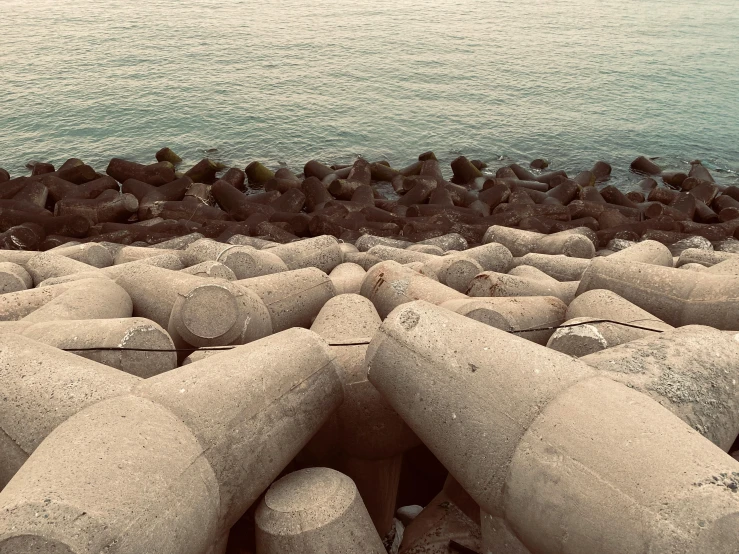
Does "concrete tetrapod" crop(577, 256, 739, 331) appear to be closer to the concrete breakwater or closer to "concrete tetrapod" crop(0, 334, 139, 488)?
the concrete breakwater

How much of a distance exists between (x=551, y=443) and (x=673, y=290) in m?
2.96

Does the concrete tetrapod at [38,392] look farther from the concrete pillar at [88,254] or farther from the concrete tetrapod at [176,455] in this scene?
the concrete pillar at [88,254]

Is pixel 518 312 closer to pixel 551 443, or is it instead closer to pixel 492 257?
pixel 551 443

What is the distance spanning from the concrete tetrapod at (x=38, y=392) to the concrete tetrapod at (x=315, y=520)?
0.94m

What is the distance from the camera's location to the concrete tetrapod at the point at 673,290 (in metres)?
5.06

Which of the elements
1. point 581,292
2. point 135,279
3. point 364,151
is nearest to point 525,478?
point 581,292

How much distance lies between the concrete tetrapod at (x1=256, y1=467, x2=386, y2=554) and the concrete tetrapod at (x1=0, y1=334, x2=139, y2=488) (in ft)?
3.08

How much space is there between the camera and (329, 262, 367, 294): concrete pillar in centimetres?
647

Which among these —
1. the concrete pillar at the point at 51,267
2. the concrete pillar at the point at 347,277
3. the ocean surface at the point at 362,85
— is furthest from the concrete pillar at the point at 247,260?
the ocean surface at the point at 362,85

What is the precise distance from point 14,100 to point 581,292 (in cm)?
2308

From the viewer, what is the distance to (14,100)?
23.2 metres

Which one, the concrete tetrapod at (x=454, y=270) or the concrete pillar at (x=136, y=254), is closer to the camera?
the concrete tetrapod at (x=454, y=270)

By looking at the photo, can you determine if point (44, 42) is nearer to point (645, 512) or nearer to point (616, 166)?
point (616, 166)

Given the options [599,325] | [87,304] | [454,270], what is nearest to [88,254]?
[87,304]
